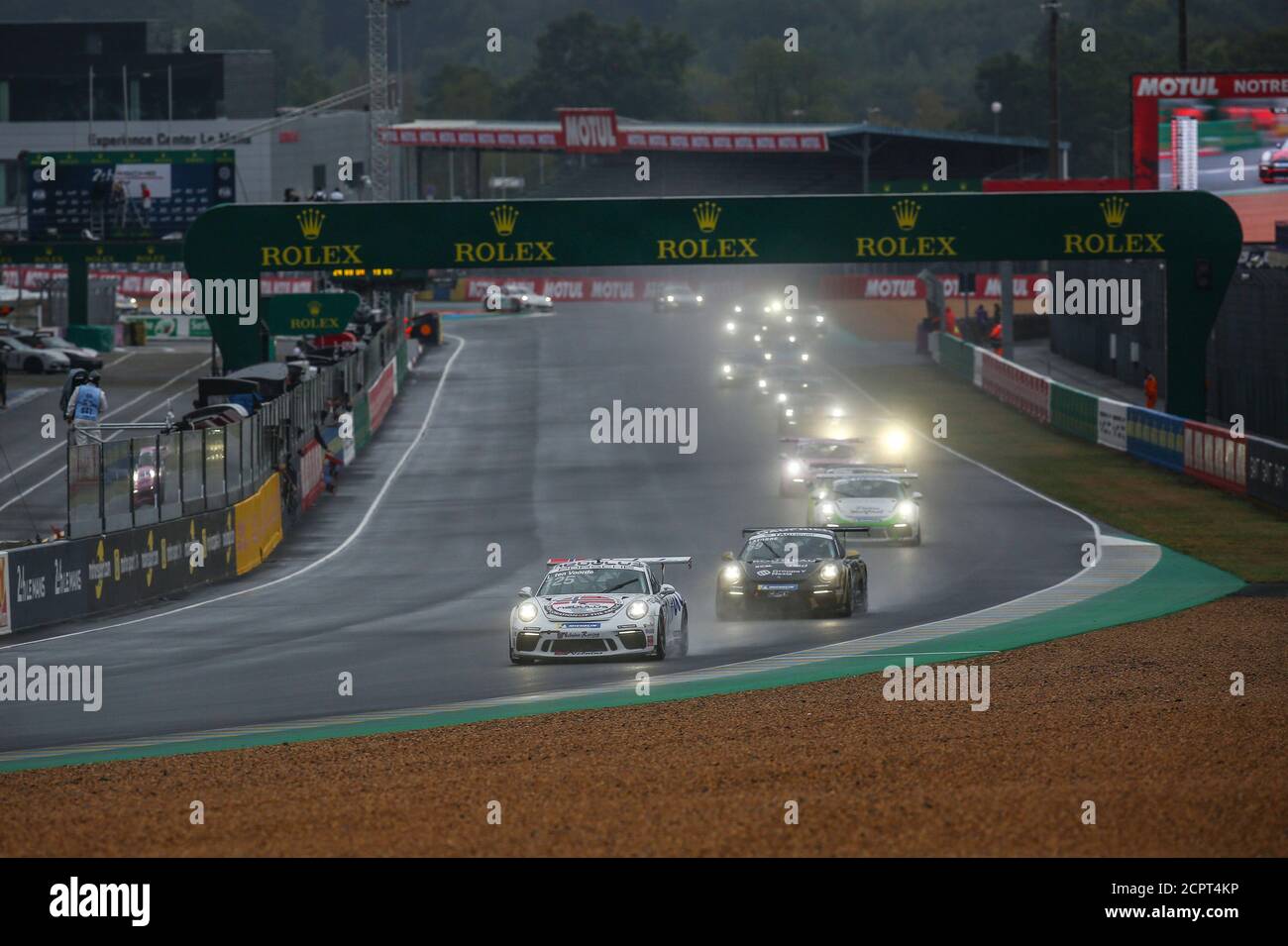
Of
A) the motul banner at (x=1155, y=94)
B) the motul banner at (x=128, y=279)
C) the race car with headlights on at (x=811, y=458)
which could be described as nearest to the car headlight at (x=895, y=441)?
the race car with headlights on at (x=811, y=458)

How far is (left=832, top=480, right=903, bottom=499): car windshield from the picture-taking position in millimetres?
31742

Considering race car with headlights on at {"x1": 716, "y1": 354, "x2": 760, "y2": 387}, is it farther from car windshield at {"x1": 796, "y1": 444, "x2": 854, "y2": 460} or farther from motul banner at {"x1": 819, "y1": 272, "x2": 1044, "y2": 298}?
motul banner at {"x1": 819, "y1": 272, "x2": 1044, "y2": 298}

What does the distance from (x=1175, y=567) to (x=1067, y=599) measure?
4.24 meters

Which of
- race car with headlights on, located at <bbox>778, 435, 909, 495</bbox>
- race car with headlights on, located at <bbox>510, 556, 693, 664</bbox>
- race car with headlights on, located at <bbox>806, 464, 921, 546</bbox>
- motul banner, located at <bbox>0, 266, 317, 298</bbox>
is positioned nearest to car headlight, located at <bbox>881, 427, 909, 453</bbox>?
race car with headlights on, located at <bbox>778, 435, 909, 495</bbox>

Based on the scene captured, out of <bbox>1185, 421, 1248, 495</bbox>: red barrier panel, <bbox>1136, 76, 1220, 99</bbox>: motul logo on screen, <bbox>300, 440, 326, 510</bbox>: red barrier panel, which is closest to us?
<bbox>1185, 421, 1248, 495</bbox>: red barrier panel

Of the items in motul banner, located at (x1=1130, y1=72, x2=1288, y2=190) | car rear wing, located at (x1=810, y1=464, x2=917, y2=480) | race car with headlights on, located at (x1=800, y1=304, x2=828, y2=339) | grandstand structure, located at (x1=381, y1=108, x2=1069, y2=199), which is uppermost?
grandstand structure, located at (x1=381, y1=108, x2=1069, y2=199)

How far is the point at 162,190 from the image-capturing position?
67188mm

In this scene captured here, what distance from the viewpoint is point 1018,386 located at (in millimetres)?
56281

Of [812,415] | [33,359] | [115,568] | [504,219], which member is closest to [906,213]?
[504,219]

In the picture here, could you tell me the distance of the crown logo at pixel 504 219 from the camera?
3919cm

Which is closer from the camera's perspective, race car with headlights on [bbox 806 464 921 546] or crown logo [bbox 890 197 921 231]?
race car with headlights on [bbox 806 464 921 546]

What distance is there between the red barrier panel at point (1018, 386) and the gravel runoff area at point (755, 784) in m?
35.8

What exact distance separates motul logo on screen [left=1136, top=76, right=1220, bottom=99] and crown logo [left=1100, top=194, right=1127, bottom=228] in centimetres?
1958

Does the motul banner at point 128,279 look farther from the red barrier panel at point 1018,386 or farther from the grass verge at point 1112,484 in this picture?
the grass verge at point 1112,484
